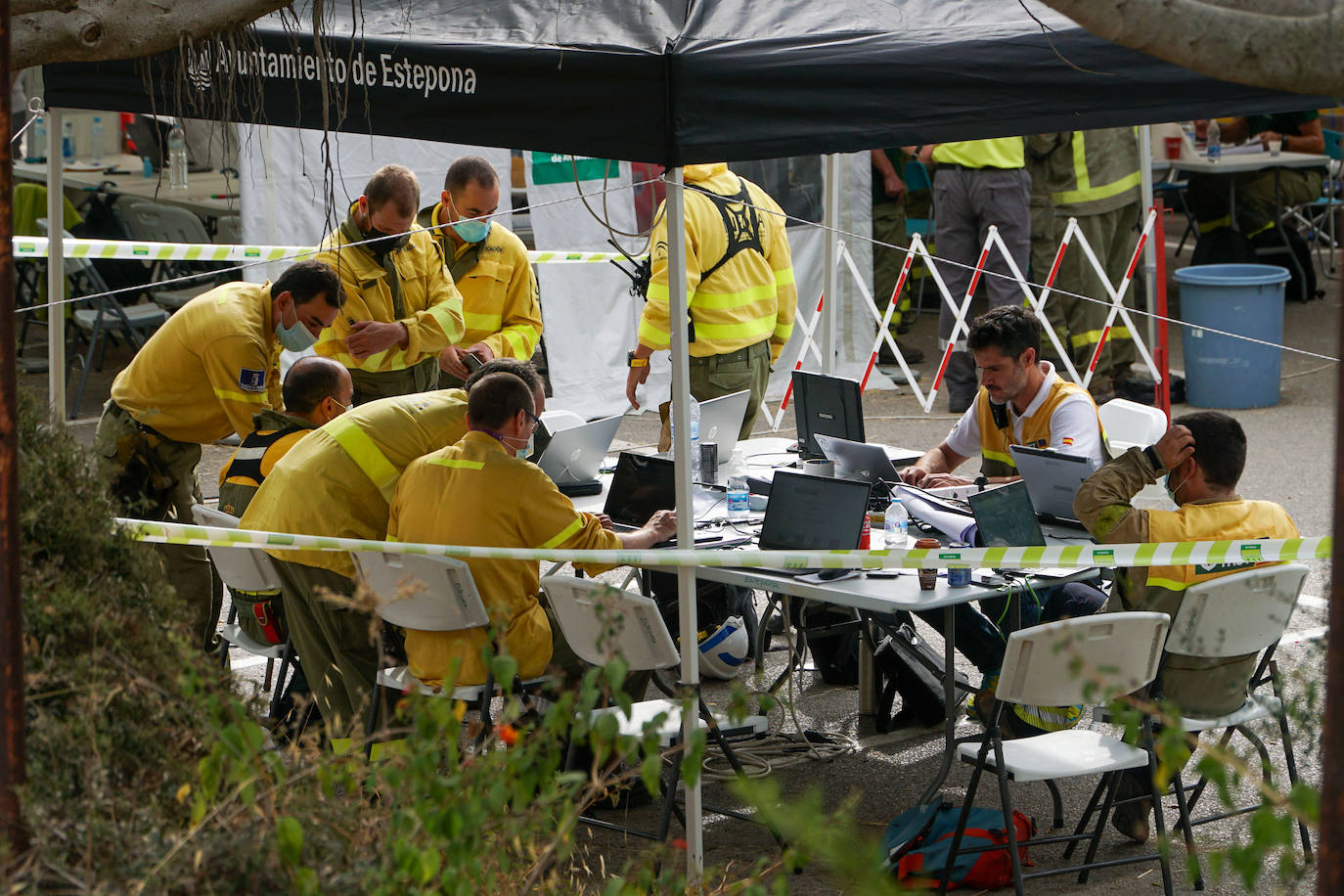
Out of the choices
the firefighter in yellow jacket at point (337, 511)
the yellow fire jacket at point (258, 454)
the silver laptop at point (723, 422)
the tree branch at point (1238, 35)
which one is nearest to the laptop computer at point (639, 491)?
the firefighter in yellow jacket at point (337, 511)

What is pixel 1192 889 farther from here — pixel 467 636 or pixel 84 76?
pixel 84 76

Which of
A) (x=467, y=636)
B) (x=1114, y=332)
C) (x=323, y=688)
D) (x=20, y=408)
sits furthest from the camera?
(x=1114, y=332)

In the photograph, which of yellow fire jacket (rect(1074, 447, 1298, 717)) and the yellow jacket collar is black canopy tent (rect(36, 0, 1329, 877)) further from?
the yellow jacket collar

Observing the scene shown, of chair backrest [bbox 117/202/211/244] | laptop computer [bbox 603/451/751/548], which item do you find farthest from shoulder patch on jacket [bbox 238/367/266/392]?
chair backrest [bbox 117/202/211/244]

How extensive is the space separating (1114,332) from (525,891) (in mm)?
9031

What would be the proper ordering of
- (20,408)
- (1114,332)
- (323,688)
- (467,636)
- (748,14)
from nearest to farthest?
(20,408) < (748,14) < (467,636) < (323,688) < (1114,332)

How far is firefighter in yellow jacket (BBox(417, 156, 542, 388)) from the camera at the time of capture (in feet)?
23.6

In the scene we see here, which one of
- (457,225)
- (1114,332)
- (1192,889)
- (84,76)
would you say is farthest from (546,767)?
(1114,332)

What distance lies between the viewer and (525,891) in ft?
8.74

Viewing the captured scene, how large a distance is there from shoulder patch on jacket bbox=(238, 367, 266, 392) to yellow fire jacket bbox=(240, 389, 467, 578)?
0.78m

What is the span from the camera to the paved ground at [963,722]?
4793 mm

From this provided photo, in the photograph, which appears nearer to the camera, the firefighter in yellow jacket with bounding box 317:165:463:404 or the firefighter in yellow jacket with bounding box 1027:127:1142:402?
the firefighter in yellow jacket with bounding box 317:165:463:404

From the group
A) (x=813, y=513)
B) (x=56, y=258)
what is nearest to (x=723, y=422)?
(x=813, y=513)

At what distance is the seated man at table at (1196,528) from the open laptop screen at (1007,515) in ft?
0.95
